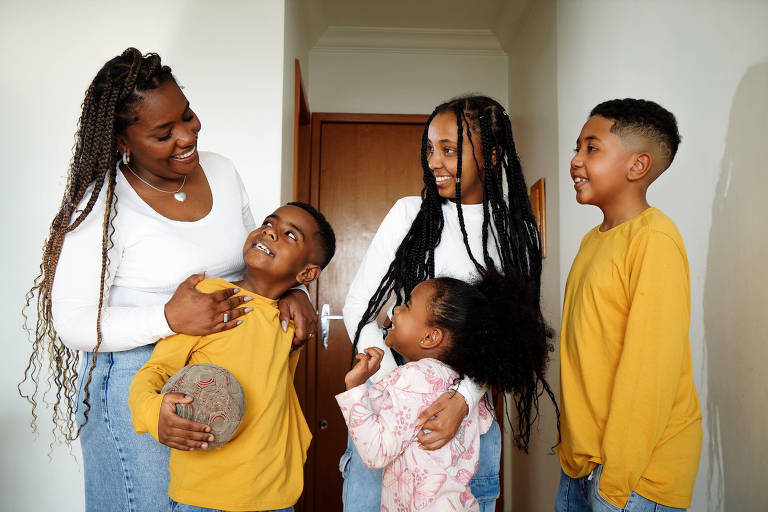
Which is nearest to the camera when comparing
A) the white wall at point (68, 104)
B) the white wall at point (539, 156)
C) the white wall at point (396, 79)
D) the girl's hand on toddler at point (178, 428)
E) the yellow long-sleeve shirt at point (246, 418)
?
the girl's hand on toddler at point (178, 428)

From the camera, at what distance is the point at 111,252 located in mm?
1326

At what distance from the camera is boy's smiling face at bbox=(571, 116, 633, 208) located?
145 centimetres

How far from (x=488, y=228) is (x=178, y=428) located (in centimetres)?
85

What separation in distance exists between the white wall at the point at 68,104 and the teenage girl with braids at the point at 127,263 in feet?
3.25

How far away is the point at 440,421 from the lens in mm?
1224

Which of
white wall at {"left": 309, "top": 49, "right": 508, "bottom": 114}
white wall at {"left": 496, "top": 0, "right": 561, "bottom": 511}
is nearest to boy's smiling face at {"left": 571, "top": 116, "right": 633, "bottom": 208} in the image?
white wall at {"left": 496, "top": 0, "right": 561, "bottom": 511}

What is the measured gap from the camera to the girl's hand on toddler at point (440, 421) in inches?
47.9

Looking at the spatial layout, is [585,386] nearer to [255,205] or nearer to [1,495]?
[255,205]

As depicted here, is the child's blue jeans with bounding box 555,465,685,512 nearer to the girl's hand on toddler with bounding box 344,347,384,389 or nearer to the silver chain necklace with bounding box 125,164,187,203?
the girl's hand on toddler with bounding box 344,347,384,389

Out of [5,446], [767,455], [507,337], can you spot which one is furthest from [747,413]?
[5,446]

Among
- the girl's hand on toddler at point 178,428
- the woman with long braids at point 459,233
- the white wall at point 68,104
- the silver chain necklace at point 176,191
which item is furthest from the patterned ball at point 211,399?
the white wall at point 68,104

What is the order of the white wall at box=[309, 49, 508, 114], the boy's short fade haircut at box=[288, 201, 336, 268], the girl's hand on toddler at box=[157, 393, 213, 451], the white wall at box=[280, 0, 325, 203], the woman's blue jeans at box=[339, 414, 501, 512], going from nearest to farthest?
the girl's hand on toddler at box=[157, 393, 213, 451], the woman's blue jeans at box=[339, 414, 501, 512], the boy's short fade haircut at box=[288, 201, 336, 268], the white wall at box=[280, 0, 325, 203], the white wall at box=[309, 49, 508, 114]

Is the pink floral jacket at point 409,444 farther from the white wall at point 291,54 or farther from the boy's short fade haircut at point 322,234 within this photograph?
the white wall at point 291,54

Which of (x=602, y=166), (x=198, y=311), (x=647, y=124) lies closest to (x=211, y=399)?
(x=198, y=311)
